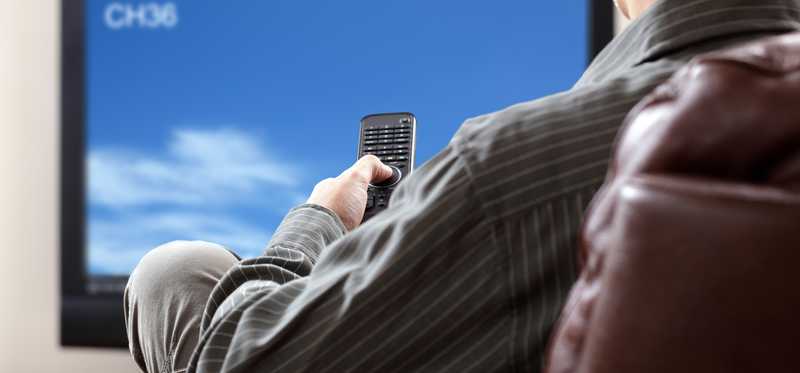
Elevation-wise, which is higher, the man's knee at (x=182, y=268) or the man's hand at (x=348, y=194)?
the man's hand at (x=348, y=194)

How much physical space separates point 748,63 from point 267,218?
6.11 ft

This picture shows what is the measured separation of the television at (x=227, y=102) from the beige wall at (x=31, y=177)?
3.2 inches

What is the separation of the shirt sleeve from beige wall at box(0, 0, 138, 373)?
5.53ft

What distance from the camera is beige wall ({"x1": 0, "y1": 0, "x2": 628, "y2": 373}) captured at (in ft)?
7.26

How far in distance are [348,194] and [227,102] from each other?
1.23 meters

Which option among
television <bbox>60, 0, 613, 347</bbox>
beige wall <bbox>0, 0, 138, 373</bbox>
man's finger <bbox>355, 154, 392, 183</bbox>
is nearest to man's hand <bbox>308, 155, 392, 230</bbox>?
man's finger <bbox>355, 154, 392, 183</bbox>

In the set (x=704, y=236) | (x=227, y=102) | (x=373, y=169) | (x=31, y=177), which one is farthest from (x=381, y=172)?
(x=31, y=177)

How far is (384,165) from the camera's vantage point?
1.10 metres

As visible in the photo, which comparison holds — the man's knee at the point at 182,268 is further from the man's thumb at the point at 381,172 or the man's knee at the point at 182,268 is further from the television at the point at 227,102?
the television at the point at 227,102

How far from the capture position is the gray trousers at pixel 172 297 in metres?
0.91

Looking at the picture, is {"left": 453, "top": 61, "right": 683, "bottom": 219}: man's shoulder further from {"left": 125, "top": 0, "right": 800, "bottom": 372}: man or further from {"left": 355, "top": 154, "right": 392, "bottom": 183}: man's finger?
{"left": 355, "top": 154, "right": 392, "bottom": 183}: man's finger

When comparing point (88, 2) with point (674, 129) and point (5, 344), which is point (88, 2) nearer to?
point (5, 344)

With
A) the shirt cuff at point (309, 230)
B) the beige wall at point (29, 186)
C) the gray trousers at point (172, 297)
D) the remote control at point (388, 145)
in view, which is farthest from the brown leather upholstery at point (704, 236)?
the beige wall at point (29, 186)

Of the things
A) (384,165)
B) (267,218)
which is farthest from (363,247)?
(267,218)
